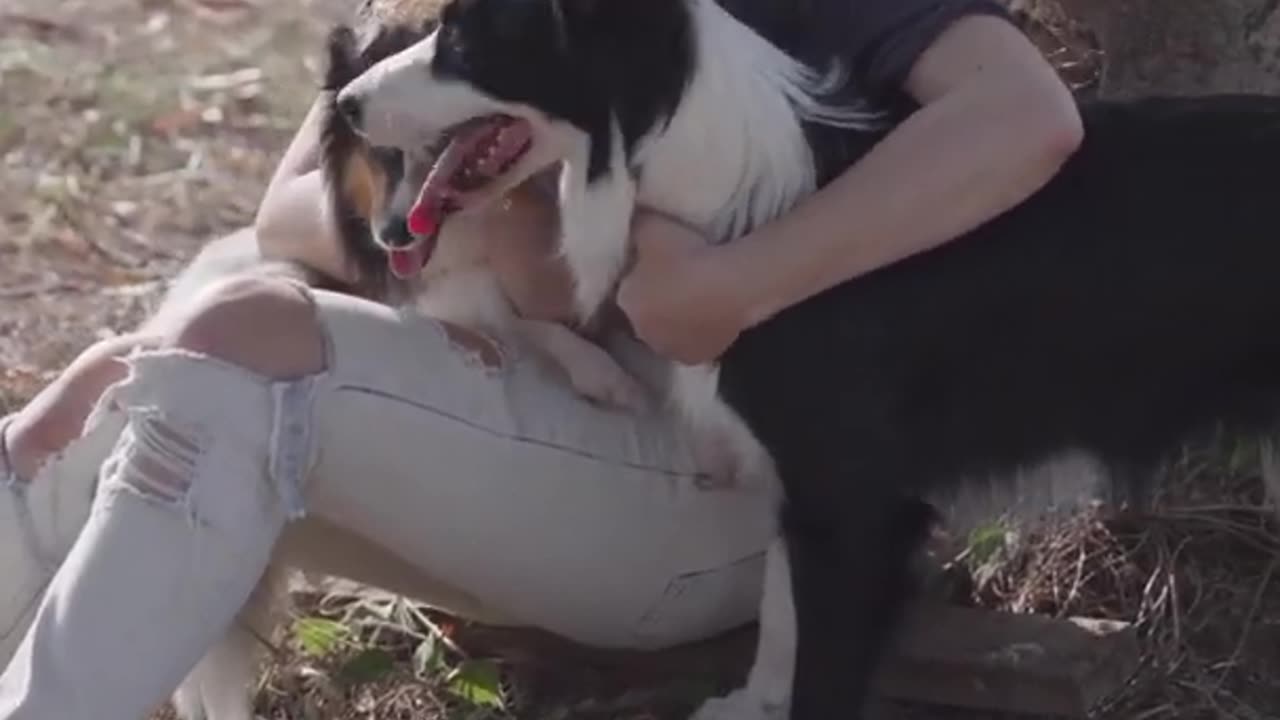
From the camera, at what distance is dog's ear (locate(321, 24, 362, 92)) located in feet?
7.79

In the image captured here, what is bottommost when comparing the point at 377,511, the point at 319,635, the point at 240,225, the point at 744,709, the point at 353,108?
the point at 240,225

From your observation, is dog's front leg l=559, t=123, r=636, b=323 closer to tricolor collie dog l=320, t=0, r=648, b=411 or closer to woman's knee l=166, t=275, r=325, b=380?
tricolor collie dog l=320, t=0, r=648, b=411

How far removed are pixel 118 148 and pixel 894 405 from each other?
2354 mm

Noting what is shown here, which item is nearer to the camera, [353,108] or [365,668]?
[353,108]

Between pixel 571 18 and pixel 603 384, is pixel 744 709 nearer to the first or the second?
pixel 603 384

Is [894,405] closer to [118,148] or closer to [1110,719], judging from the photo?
[1110,719]

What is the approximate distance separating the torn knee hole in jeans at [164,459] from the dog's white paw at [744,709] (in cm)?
73

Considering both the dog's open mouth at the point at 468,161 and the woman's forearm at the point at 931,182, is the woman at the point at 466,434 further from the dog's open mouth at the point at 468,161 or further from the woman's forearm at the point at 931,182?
the dog's open mouth at the point at 468,161

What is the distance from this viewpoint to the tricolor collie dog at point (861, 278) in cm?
214

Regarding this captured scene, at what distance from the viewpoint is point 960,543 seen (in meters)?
2.71

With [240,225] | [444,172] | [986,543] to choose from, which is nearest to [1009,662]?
[986,543]

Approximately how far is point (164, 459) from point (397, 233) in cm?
37

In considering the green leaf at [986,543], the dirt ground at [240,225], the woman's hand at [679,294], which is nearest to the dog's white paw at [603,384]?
the woman's hand at [679,294]

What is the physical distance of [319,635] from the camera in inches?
109
